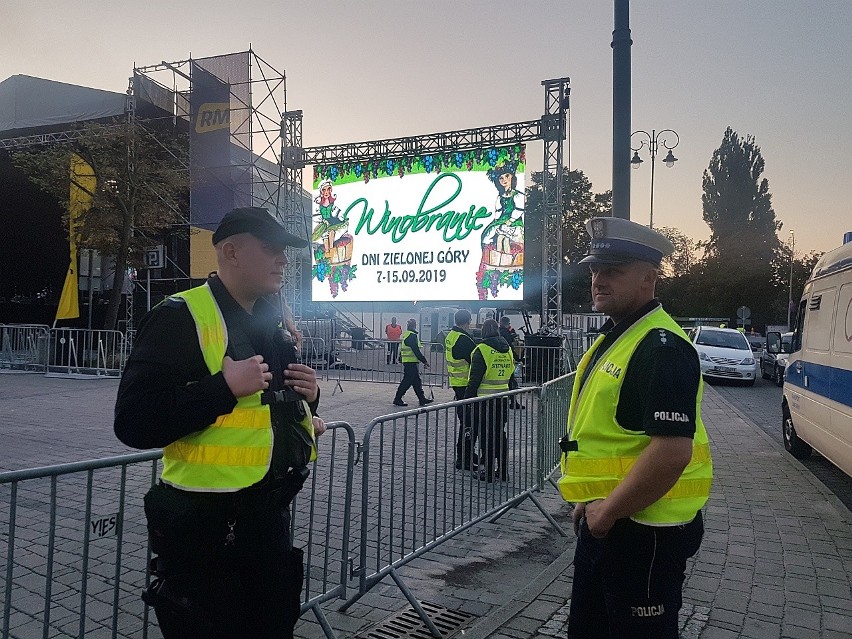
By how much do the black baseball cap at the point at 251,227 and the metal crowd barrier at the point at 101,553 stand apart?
1050 millimetres

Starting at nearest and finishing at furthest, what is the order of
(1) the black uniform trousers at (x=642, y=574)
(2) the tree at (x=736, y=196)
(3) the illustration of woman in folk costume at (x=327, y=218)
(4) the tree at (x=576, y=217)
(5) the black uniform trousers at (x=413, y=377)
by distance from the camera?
(1) the black uniform trousers at (x=642, y=574), (5) the black uniform trousers at (x=413, y=377), (3) the illustration of woman in folk costume at (x=327, y=218), (4) the tree at (x=576, y=217), (2) the tree at (x=736, y=196)

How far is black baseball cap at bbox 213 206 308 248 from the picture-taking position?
2088 millimetres

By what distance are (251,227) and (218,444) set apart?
2.30ft

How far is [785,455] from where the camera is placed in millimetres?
8750

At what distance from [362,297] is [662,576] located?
Result: 17.3m

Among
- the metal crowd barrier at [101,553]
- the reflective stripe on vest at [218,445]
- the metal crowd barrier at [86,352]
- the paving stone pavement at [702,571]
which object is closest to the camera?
the reflective stripe on vest at [218,445]

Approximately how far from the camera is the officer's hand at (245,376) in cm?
184

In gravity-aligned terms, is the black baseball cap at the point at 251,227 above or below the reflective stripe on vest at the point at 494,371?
above

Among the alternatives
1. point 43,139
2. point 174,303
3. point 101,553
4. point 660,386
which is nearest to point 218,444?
point 174,303

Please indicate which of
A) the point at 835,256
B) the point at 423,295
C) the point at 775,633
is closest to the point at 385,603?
the point at 775,633

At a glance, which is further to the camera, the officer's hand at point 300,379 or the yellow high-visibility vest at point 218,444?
the officer's hand at point 300,379

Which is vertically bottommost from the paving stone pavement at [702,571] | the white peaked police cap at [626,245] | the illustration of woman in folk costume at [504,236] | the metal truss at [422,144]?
the paving stone pavement at [702,571]

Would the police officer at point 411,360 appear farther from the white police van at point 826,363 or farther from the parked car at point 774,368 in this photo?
the parked car at point 774,368

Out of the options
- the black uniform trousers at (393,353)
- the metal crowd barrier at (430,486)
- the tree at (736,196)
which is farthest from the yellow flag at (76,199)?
the tree at (736,196)
